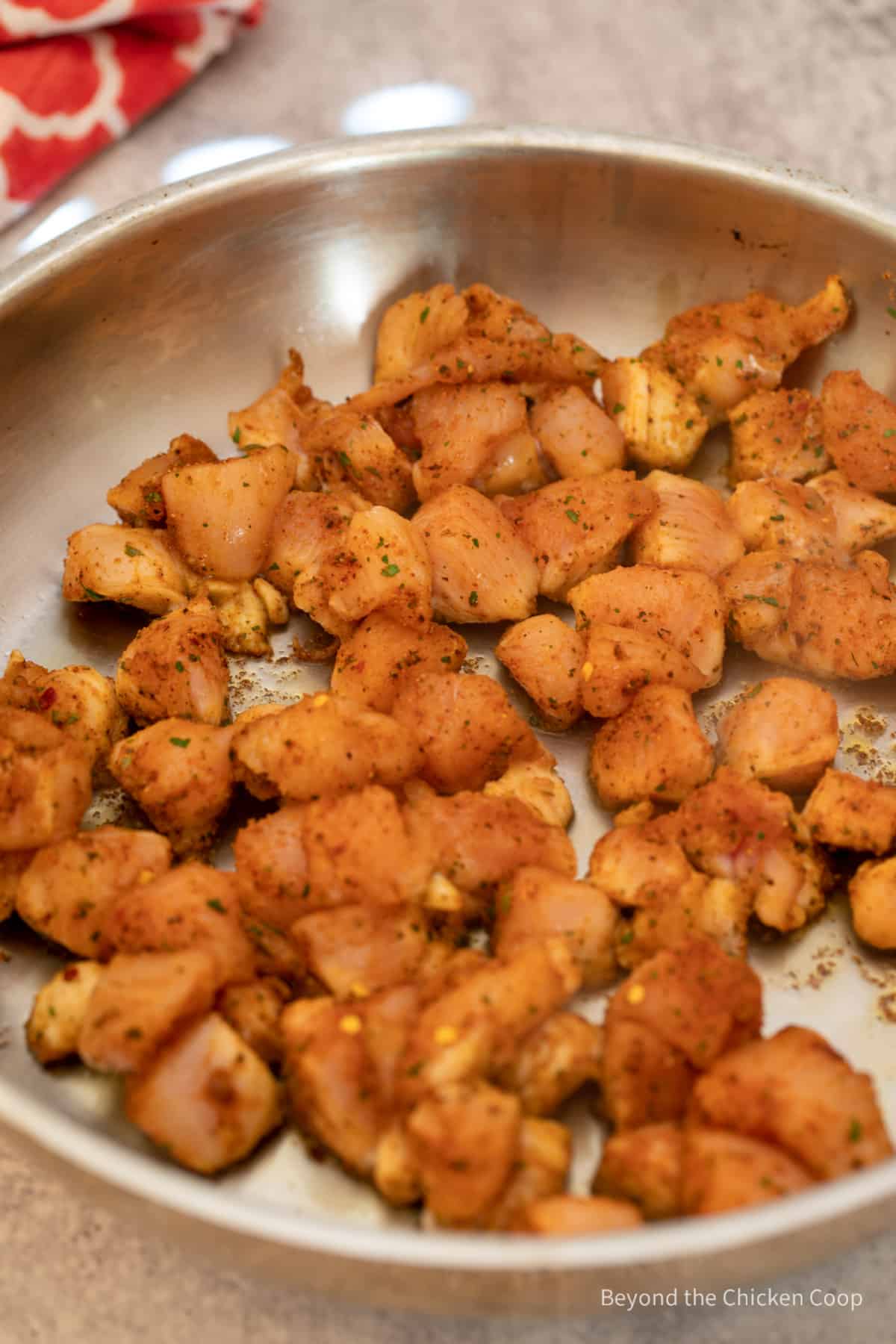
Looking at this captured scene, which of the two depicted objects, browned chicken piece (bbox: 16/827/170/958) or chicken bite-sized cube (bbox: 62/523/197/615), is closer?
browned chicken piece (bbox: 16/827/170/958)

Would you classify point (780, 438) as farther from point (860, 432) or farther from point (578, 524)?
point (578, 524)

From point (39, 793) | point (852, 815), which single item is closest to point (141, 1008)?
point (39, 793)

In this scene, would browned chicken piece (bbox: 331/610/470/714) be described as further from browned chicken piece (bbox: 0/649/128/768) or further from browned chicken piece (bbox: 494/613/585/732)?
browned chicken piece (bbox: 0/649/128/768)

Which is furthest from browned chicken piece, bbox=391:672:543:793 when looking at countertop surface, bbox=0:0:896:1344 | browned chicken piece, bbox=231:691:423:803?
countertop surface, bbox=0:0:896:1344

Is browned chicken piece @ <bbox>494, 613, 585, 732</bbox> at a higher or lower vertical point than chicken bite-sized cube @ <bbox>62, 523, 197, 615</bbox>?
lower

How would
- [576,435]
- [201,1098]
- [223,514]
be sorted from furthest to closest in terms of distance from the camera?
[576,435], [223,514], [201,1098]

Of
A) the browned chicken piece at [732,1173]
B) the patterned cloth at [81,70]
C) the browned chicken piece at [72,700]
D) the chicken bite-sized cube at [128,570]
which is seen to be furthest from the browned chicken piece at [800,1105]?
the patterned cloth at [81,70]

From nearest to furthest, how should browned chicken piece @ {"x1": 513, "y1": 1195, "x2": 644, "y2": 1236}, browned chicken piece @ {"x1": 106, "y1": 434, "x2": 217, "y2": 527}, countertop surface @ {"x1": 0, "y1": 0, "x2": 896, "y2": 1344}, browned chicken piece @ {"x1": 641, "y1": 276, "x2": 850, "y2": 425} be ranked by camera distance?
browned chicken piece @ {"x1": 513, "y1": 1195, "x2": 644, "y2": 1236} → browned chicken piece @ {"x1": 106, "y1": 434, "x2": 217, "y2": 527} → browned chicken piece @ {"x1": 641, "y1": 276, "x2": 850, "y2": 425} → countertop surface @ {"x1": 0, "y1": 0, "x2": 896, "y2": 1344}
